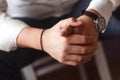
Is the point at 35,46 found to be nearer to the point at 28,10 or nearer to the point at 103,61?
the point at 28,10

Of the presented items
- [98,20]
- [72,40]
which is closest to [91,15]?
[98,20]

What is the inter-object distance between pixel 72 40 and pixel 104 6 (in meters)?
0.20

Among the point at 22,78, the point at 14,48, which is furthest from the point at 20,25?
the point at 22,78

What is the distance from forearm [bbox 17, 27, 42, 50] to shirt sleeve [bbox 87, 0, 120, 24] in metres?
0.19

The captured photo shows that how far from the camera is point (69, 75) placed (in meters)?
1.57

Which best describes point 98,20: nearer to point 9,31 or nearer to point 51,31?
point 51,31

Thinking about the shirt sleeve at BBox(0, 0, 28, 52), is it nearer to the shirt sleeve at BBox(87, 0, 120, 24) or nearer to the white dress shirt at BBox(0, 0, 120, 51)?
the white dress shirt at BBox(0, 0, 120, 51)

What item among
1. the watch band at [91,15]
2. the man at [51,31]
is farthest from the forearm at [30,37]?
the watch band at [91,15]

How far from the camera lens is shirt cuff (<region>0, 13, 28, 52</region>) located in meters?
0.84

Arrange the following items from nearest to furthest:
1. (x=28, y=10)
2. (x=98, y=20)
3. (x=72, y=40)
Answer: (x=72, y=40)
(x=98, y=20)
(x=28, y=10)

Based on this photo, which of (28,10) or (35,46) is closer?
(35,46)

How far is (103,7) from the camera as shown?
87 cm

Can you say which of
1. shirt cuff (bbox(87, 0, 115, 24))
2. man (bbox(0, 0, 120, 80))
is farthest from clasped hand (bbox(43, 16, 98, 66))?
shirt cuff (bbox(87, 0, 115, 24))

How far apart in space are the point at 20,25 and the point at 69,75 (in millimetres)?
782
